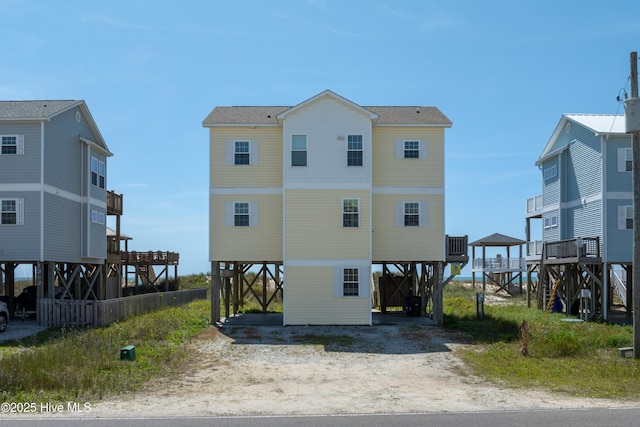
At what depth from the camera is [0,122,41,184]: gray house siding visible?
97.0 feet

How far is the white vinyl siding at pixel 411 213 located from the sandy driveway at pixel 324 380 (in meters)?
4.87

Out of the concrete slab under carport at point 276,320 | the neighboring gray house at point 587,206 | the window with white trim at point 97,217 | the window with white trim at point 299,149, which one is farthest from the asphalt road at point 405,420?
the window with white trim at point 97,217

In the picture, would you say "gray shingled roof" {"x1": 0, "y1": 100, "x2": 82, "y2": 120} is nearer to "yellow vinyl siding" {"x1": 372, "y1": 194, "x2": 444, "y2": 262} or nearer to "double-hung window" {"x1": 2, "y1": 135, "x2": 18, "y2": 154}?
"double-hung window" {"x1": 2, "y1": 135, "x2": 18, "y2": 154}

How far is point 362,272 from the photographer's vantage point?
2772 centimetres

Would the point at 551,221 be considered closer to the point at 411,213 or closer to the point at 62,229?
the point at 411,213

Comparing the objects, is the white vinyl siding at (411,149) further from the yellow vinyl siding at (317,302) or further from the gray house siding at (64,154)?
the gray house siding at (64,154)

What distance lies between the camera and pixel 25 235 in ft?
96.6

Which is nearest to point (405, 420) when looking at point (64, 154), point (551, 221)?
point (64, 154)

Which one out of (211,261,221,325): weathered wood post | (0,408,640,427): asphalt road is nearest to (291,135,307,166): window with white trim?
(211,261,221,325): weathered wood post

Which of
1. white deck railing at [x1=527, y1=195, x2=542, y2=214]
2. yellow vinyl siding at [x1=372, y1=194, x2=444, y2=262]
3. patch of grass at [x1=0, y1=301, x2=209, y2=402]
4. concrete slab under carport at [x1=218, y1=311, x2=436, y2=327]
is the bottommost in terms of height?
concrete slab under carport at [x1=218, y1=311, x2=436, y2=327]

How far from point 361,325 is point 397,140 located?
8.26 metres

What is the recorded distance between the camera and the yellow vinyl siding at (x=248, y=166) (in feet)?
94.8

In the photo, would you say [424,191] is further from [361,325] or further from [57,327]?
[57,327]

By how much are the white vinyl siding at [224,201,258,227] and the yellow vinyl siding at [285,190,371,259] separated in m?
1.82
